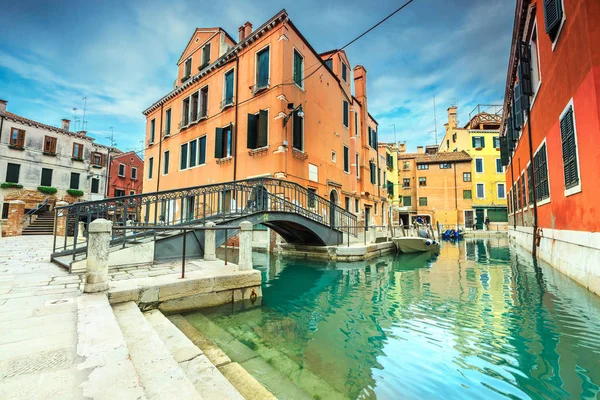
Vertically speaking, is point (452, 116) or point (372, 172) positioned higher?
point (452, 116)

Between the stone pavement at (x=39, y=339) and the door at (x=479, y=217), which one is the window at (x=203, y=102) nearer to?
the stone pavement at (x=39, y=339)

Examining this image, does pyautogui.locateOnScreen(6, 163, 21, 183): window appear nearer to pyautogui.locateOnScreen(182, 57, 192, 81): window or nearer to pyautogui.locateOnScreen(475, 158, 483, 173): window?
pyautogui.locateOnScreen(182, 57, 192, 81): window

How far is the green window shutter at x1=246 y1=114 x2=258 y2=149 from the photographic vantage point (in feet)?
41.8

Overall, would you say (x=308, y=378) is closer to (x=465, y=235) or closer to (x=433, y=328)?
(x=433, y=328)

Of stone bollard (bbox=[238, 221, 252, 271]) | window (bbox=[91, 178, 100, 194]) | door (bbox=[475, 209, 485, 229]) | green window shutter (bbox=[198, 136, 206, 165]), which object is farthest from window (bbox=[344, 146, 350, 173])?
window (bbox=[91, 178, 100, 194])

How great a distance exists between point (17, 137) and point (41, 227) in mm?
9426

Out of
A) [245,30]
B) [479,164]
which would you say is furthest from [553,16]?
[479,164]

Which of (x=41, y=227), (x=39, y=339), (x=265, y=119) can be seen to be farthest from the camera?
(x=41, y=227)

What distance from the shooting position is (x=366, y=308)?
5.36m

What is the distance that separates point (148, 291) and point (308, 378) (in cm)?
257

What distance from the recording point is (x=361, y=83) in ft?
69.2

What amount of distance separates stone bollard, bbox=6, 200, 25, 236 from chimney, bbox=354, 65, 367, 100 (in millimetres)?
22182

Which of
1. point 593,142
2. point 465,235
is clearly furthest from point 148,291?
point 465,235

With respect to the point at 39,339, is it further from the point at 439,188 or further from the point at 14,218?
the point at 439,188
